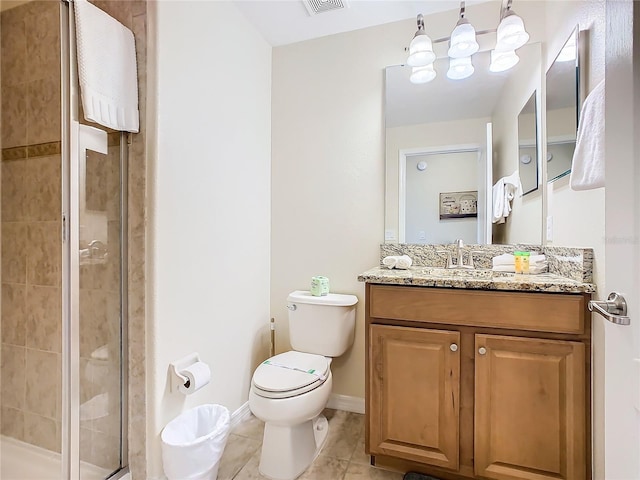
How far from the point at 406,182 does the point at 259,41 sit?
1321 mm

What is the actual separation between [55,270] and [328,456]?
1628mm

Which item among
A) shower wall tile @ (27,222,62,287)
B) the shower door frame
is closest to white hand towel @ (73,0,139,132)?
the shower door frame

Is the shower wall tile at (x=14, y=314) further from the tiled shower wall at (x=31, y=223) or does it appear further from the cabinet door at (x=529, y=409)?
the cabinet door at (x=529, y=409)

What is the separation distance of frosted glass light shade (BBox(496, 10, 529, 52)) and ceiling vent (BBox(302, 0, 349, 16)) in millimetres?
834

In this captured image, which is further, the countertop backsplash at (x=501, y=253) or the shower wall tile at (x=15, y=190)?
the shower wall tile at (x=15, y=190)

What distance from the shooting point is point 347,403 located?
203 centimetres

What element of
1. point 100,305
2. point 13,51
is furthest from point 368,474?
point 13,51

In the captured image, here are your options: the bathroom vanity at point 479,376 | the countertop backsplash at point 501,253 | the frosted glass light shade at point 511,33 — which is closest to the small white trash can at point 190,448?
the bathroom vanity at point 479,376

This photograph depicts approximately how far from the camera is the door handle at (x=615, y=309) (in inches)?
24.3

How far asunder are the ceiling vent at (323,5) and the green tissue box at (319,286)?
1.57m

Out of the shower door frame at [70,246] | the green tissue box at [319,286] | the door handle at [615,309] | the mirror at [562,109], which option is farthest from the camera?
the green tissue box at [319,286]

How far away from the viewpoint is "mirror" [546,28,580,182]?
136 cm

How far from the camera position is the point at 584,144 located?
3.52 feet

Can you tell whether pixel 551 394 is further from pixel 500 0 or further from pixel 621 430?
pixel 500 0
